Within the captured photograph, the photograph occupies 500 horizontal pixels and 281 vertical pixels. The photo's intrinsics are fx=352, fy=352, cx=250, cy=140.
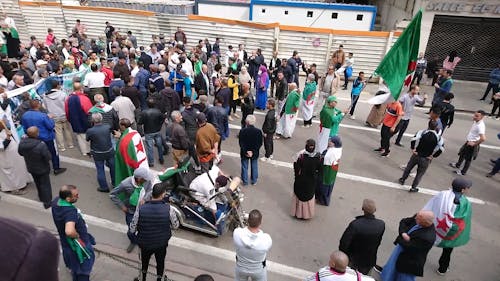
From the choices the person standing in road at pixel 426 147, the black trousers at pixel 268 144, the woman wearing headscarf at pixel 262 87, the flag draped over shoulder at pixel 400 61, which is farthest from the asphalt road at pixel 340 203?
the flag draped over shoulder at pixel 400 61

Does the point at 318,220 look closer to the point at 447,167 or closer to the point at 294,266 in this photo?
the point at 294,266

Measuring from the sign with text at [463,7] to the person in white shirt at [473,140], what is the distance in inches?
358

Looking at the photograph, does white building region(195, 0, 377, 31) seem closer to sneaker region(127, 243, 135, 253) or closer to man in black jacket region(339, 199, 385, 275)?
man in black jacket region(339, 199, 385, 275)

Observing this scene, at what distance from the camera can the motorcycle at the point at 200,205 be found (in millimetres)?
5879

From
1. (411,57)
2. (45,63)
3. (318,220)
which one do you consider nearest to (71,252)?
(318,220)

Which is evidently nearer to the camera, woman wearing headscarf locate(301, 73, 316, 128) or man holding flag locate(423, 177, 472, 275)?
man holding flag locate(423, 177, 472, 275)

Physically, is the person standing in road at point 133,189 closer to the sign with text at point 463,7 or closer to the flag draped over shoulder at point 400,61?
the flag draped over shoulder at point 400,61

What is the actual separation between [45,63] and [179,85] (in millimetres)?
4193

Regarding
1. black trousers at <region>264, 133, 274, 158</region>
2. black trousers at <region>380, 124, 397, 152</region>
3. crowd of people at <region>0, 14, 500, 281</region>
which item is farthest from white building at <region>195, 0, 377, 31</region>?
black trousers at <region>264, 133, 274, 158</region>

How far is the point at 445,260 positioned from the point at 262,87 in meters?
7.88

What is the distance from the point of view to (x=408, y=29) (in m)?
7.14

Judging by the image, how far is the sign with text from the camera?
14891 millimetres

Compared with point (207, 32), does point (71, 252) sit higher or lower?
lower

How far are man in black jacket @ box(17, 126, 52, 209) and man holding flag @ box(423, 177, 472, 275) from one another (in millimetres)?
6820
